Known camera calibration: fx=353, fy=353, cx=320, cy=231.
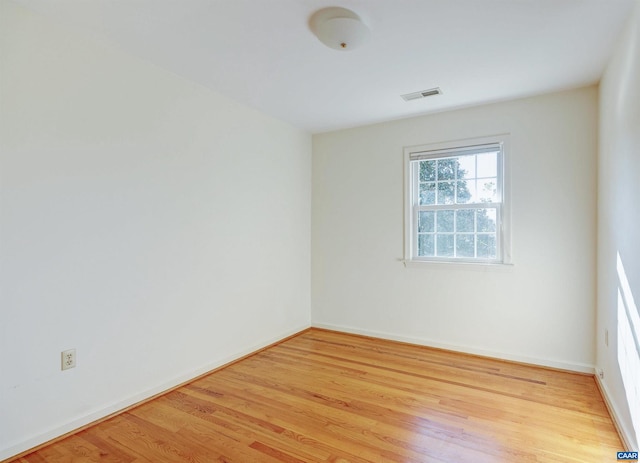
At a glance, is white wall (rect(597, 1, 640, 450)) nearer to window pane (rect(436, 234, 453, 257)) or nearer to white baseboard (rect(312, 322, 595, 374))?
white baseboard (rect(312, 322, 595, 374))

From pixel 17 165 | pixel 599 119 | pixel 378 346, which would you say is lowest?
pixel 378 346

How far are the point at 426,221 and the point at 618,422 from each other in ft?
7.09

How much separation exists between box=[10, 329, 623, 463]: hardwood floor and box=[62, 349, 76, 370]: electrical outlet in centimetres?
40

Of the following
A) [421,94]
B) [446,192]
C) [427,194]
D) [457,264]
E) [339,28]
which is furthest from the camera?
[427,194]

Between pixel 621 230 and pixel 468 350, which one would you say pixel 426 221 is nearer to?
pixel 468 350

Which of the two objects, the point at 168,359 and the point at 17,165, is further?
the point at 168,359

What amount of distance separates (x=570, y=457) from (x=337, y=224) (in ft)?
9.57

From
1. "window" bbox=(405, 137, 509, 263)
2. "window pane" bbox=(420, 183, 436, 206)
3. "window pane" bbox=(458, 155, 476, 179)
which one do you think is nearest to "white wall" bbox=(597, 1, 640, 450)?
"window" bbox=(405, 137, 509, 263)

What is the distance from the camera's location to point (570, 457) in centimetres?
184

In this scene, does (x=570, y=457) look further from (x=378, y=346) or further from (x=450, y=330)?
(x=378, y=346)

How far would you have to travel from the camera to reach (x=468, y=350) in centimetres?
345

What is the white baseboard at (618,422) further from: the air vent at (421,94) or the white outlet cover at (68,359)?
the white outlet cover at (68,359)

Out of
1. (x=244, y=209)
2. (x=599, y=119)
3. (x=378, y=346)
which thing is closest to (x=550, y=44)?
(x=599, y=119)

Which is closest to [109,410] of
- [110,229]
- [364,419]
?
[110,229]
